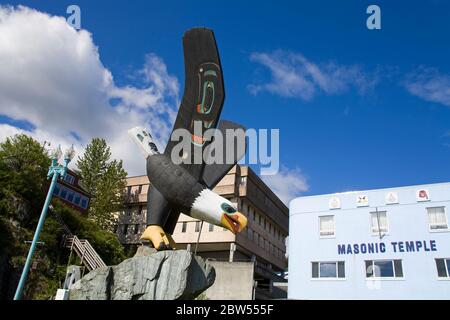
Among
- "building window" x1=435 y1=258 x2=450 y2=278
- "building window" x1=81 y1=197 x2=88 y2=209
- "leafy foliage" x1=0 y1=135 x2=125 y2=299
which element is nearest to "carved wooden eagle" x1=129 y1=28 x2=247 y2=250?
"leafy foliage" x1=0 y1=135 x2=125 y2=299

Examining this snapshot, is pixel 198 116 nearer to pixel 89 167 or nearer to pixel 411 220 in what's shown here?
pixel 411 220

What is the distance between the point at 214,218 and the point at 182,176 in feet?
6.27

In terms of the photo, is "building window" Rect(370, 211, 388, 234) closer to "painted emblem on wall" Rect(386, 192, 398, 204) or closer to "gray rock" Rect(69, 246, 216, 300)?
"painted emblem on wall" Rect(386, 192, 398, 204)

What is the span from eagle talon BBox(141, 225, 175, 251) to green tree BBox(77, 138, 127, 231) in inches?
1197

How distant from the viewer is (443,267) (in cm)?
1998

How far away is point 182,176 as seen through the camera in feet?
43.8

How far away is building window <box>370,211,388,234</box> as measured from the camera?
22406 mm

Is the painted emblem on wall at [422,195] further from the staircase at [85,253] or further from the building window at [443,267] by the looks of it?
the staircase at [85,253]

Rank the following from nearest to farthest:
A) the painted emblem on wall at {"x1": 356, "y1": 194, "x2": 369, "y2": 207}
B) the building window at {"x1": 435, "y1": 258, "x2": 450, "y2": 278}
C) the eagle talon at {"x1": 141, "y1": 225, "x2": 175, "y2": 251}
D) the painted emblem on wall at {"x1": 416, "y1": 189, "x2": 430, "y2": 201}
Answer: the eagle talon at {"x1": 141, "y1": 225, "x2": 175, "y2": 251}
the building window at {"x1": 435, "y1": 258, "x2": 450, "y2": 278}
the painted emblem on wall at {"x1": 416, "y1": 189, "x2": 430, "y2": 201}
the painted emblem on wall at {"x1": 356, "y1": 194, "x2": 369, "y2": 207}

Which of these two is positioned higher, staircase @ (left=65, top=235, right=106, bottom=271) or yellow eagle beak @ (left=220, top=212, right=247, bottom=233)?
staircase @ (left=65, top=235, right=106, bottom=271)

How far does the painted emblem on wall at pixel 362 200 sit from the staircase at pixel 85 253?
1802 centimetres

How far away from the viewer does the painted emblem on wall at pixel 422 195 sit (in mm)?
21734

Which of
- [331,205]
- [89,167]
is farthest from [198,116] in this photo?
[89,167]

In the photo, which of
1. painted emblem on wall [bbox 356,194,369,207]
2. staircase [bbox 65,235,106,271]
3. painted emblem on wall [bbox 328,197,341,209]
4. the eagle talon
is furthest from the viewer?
staircase [bbox 65,235,106,271]
